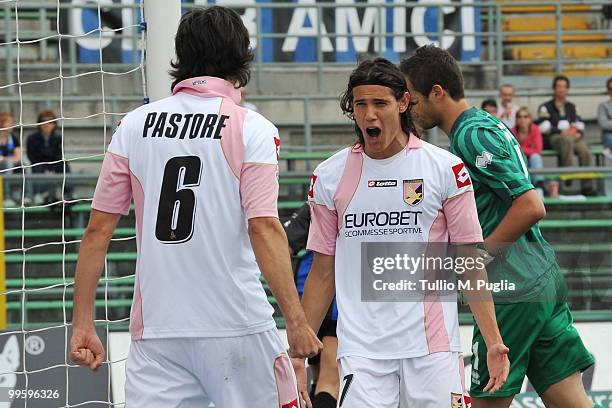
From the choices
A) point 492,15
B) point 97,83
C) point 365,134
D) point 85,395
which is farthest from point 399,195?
point 492,15

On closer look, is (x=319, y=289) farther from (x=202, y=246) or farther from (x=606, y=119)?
(x=606, y=119)

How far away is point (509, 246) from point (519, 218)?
0.20 metres

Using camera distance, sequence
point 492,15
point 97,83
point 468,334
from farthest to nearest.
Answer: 1. point 492,15
2. point 97,83
3. point 468,334

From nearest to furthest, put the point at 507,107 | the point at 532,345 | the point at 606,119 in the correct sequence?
the point at 532,345 → the point at 507,107 → the point at 606,119

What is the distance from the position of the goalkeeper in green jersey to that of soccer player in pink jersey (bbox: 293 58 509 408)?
461 millimetres

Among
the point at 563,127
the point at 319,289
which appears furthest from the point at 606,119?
the point at 319,289

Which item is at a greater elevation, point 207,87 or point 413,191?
point 207,87

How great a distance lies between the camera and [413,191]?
441 centimetres

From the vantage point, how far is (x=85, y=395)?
7223mm

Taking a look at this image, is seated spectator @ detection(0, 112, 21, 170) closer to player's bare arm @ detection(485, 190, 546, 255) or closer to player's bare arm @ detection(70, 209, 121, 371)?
player's bare arm @ detection(485, 190, 546, 255)

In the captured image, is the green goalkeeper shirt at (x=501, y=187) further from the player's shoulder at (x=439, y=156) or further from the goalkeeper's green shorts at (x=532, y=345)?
the player's shoulder at (x=439, y=156)

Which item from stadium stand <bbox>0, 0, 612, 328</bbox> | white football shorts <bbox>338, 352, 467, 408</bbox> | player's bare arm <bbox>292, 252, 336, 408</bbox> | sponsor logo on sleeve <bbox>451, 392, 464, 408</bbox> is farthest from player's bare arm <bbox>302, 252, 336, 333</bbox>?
stadium stand <bbox>0, 0, 612, 328</bbox>

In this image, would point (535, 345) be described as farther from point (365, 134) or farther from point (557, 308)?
point (365, 134)

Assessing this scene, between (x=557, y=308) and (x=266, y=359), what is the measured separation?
1803mm
